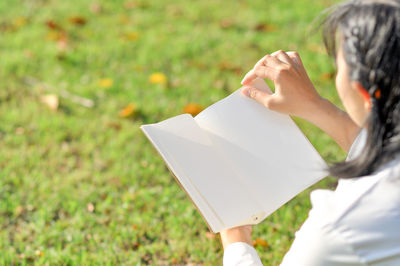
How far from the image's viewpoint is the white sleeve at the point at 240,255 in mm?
1449

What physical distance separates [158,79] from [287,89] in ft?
5.92

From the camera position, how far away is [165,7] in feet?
13.5

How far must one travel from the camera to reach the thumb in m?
1.55

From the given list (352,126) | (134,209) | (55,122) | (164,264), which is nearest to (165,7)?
(55,122)

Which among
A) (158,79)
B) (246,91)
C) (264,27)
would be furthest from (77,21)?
(246,91)

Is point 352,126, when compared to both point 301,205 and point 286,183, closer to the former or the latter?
point 286,183

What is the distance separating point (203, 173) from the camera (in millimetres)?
1549

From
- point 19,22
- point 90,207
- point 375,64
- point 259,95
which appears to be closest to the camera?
point 375,64

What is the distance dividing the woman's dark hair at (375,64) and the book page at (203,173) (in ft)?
1.32

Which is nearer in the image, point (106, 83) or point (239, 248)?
point (239, 248)

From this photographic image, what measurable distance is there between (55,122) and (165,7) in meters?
1.58

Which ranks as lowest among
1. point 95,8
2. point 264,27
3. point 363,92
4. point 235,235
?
point 95,8

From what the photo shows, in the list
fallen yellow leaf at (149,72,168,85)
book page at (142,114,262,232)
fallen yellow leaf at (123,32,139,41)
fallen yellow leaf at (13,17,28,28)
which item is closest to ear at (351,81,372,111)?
book page at (142,114,262,232)

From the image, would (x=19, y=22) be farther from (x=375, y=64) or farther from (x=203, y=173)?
(x=375, y=64)
